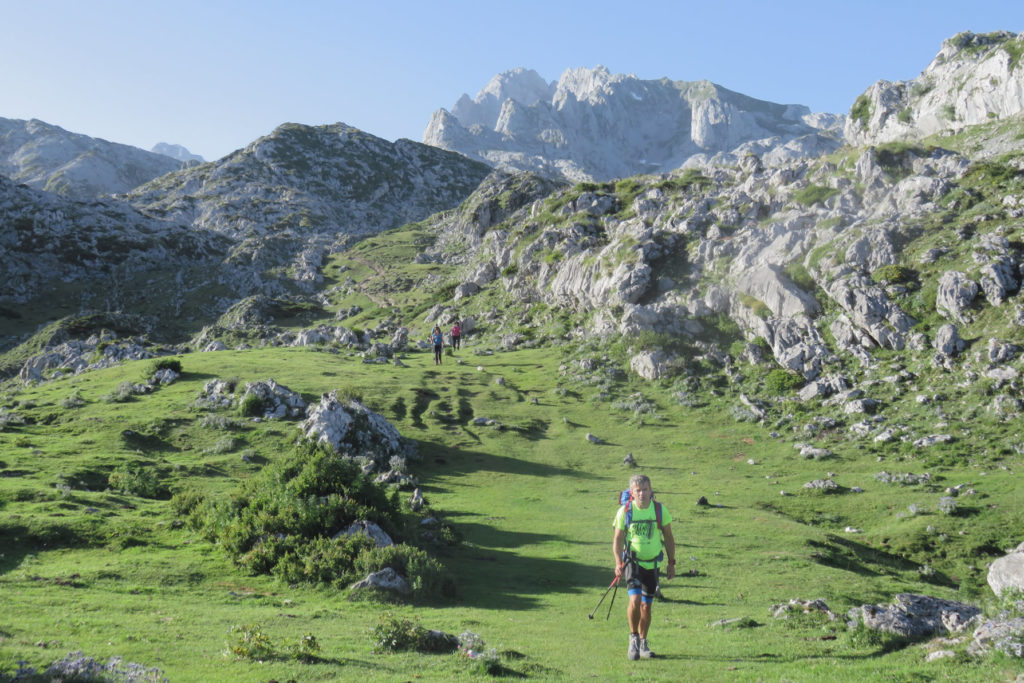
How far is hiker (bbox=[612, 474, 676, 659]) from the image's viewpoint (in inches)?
505

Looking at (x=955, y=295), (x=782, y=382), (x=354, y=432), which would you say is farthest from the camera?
(x=782, y=382)

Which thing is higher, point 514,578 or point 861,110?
point 861,110

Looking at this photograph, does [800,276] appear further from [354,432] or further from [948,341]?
[354,432]

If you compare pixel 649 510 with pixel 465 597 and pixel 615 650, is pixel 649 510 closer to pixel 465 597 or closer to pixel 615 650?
pixel 615 650

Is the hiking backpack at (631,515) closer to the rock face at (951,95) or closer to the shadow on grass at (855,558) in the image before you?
the shadow on grass at (855,558)

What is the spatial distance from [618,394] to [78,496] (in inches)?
1500

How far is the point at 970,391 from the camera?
1384 inches

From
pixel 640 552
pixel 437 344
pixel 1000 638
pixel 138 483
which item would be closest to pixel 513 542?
pixel 640 552

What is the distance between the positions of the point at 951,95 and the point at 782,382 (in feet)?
158

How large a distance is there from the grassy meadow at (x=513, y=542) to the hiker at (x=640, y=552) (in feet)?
2.51

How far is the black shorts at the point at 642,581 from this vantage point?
1283 centimetres

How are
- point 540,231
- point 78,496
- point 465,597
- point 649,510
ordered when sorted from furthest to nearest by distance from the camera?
point 540,231, point 78,496, point 465,597, point 649,510

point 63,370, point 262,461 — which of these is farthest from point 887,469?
point 63,370

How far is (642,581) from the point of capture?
13.0 metres
